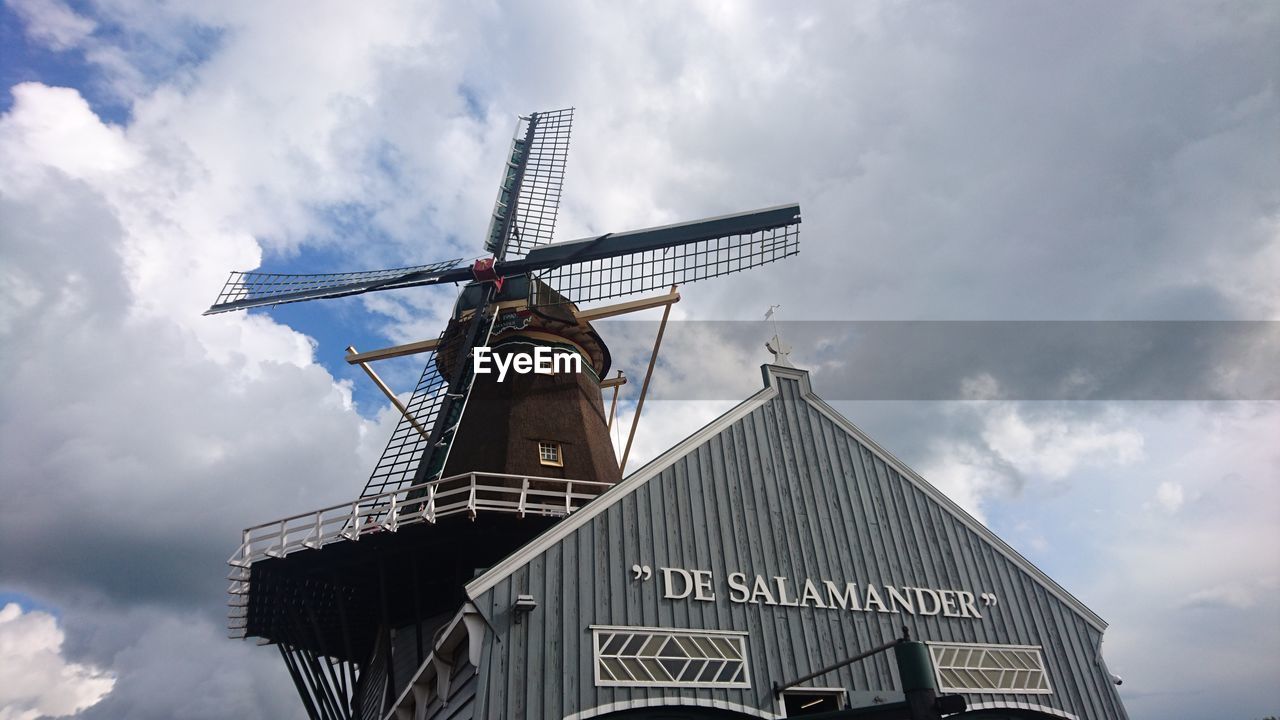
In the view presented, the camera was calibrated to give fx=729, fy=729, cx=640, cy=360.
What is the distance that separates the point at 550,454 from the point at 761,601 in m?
7.00

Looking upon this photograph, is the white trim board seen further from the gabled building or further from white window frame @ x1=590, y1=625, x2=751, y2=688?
white window frame @ x1=590, y1=625, x2=751, y2=688

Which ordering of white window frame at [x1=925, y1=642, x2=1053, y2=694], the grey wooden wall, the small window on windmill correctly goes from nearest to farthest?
1. the grey wooden wall
2. white window frame at [x1=925, y1=642, x2=1053, y2=694]
3. the small window on windmill

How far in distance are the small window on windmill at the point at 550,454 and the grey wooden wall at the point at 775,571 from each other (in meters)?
5.20

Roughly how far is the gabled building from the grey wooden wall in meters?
0.03

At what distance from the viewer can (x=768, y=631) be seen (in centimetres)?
1144

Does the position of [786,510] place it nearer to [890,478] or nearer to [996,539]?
[890,478]

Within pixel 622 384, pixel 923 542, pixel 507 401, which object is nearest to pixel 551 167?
pixel 622 384

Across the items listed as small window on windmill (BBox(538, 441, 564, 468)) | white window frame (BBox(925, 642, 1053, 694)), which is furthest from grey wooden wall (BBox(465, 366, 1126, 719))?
small window on windmill (BBox(538, 441, 564, 468))

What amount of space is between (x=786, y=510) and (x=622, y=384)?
394 inches

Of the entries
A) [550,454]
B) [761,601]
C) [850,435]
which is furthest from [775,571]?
[550,454]

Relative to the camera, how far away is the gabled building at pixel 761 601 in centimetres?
1023

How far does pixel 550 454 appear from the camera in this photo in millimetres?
17156

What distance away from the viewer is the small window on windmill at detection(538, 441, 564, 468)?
1694cm

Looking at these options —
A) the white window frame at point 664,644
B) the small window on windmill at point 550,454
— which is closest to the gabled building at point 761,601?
the white window frame at point 664,644
